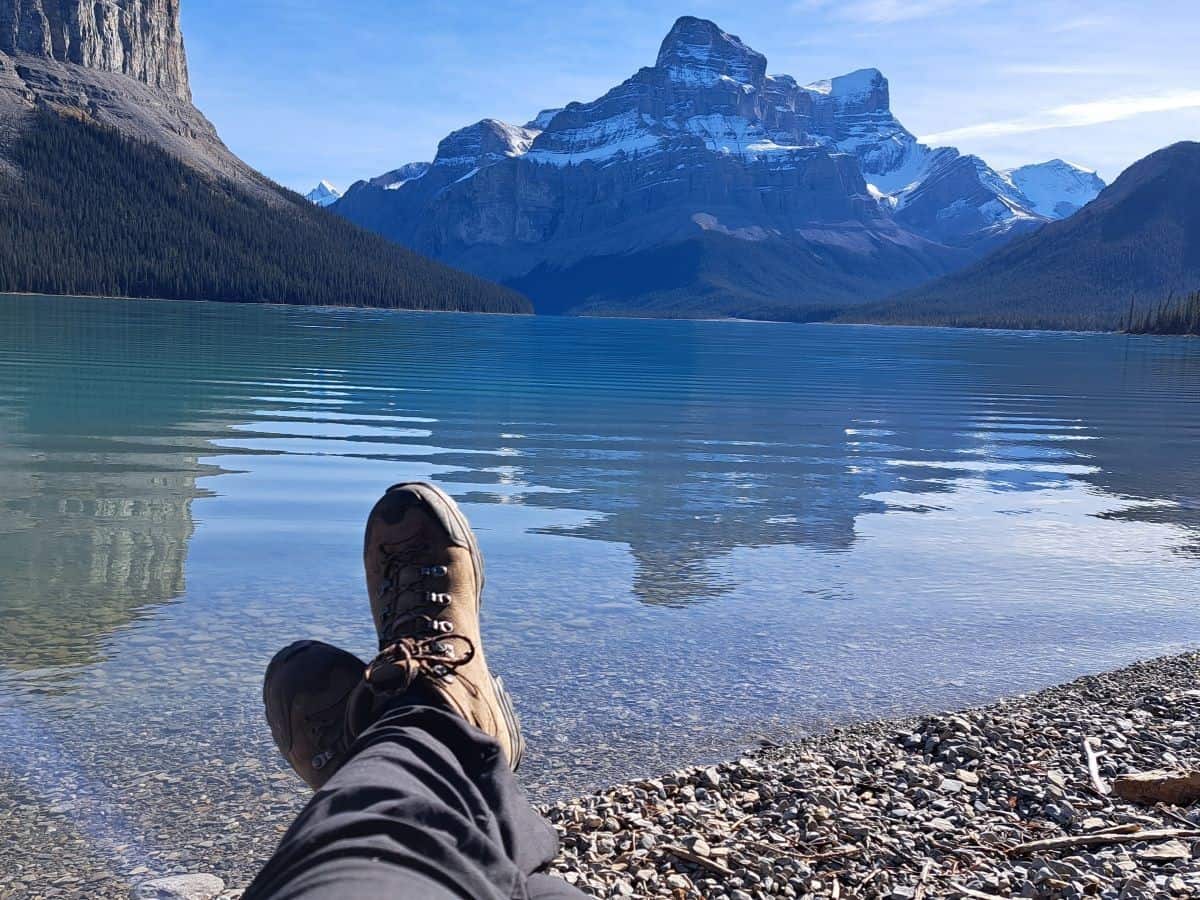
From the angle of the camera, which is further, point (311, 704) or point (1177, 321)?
point (1177, 321)

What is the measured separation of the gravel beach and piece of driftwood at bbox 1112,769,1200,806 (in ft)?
0.07

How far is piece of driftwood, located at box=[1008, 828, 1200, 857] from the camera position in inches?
150

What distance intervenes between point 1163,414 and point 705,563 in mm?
22102

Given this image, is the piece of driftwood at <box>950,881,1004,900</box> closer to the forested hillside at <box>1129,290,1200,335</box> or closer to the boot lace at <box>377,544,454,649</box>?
the boot lace at <box>377,544,454,649</box>

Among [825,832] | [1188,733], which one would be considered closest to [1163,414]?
[1188,733]

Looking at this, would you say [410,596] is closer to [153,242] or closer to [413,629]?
[413,629]

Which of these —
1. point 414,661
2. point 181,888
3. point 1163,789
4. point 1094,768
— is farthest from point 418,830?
point 1094,768

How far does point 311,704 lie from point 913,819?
2.30m

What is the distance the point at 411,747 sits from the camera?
2.87m

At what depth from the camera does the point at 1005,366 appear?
174ft

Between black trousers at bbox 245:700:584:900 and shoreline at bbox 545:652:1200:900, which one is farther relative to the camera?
shoreline at bbox 545:652:1200:900

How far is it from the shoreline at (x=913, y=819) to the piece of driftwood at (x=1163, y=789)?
2.4 inches

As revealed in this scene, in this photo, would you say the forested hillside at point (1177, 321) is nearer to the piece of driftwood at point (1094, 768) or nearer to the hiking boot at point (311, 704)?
the piece of driftwood at point (1094, 768)

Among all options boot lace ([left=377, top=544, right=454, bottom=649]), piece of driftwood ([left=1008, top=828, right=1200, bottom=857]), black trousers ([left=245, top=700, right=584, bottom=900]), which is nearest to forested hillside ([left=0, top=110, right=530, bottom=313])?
boot lace ([left=377, top=544, right=454, bottom=649])
